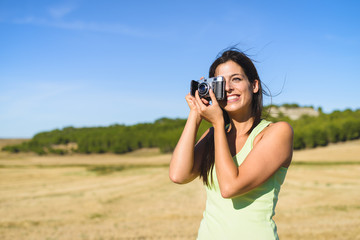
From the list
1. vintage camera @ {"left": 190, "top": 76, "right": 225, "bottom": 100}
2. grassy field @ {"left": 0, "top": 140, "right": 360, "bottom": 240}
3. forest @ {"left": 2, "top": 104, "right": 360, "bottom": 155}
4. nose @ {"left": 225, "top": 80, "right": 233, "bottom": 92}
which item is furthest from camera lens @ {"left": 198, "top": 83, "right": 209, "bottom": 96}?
forest @ {"left": 2, "top": 104, "right": 360, "bottom": 155}

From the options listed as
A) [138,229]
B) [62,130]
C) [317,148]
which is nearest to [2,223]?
[138,229]

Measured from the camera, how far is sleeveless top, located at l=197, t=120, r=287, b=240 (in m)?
1.75

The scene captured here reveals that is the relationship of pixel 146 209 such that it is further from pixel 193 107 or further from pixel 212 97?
pixel 212 97

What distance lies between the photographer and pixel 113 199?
1623cm

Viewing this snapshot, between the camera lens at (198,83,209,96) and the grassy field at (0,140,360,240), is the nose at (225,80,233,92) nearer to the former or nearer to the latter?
the camera lens at (198,83,209,96)

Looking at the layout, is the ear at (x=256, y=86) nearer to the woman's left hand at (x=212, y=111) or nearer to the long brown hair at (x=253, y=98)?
the long brown hair at (x=253, y=98)

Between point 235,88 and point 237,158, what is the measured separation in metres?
0.42

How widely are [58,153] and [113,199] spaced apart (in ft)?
140

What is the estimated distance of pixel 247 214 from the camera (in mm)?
1774

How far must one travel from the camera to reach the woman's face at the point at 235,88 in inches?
78.9

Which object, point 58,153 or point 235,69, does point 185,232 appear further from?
point 58,153

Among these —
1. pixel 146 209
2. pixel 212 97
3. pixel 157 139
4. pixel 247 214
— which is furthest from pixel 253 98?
pixel 157 139

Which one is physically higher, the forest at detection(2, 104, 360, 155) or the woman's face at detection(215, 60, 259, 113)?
the woman's face at detection(215, 60, 259, 113)

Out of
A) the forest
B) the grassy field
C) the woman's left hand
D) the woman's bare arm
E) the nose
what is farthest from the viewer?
the forest
